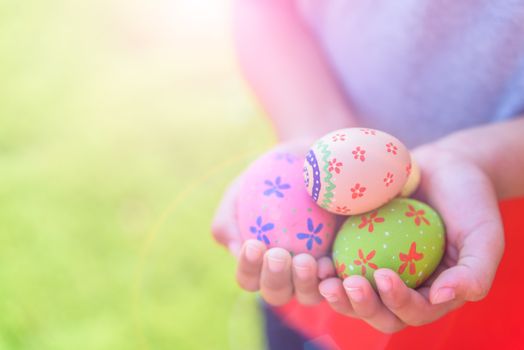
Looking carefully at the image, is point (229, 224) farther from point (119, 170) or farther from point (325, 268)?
point (119, 170)

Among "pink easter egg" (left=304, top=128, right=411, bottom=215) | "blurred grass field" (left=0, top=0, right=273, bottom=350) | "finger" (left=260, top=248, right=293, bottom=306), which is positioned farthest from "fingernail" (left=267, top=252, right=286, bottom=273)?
"blurred grass field" (left=0, top=0, right=273, bottom=350)

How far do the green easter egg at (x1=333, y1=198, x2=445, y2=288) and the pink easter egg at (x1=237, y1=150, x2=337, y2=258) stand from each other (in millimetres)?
42

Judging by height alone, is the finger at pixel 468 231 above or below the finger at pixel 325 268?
below

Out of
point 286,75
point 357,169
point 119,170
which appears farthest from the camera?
point 119,170

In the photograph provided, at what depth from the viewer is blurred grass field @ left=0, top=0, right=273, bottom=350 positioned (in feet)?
4.90

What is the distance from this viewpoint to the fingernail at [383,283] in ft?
2.25

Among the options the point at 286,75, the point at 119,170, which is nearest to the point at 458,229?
the point at 286,75

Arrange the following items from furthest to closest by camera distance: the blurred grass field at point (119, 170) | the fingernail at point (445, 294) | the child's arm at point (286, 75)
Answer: the blurred grass field at point (119, 170), the child's arm at point (286, 75), the fingernail at point (445, 294)

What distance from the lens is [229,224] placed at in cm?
95

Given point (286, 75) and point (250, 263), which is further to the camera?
point (286, 75)

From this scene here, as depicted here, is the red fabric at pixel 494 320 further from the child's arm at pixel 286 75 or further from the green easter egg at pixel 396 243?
the child's arm at pixel 286 75

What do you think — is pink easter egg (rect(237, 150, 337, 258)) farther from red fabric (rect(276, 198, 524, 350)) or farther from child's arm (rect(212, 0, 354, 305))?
red fabric (rect(276, 198, 524, 350))

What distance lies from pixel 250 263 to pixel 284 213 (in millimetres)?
96

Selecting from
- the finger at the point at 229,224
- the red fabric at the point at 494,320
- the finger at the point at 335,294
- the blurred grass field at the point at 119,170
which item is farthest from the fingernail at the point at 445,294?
the blurred grass field at the point at 119,170
